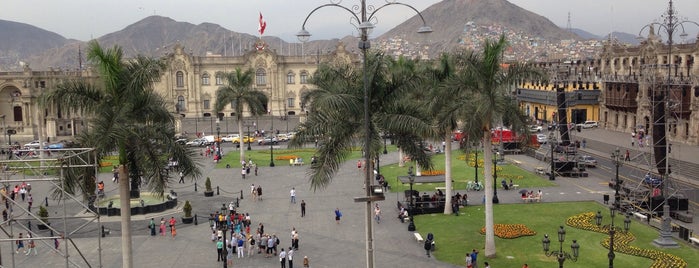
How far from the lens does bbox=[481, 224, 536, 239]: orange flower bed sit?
27922 millimetres

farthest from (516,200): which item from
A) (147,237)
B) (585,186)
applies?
(147,237)

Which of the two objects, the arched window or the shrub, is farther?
the arched window

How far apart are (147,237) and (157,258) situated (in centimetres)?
424

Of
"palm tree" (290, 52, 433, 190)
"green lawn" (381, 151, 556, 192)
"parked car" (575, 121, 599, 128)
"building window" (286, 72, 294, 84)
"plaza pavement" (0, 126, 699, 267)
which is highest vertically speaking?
"building window" (286, 72, 294, 84)

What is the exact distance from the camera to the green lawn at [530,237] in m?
24.3

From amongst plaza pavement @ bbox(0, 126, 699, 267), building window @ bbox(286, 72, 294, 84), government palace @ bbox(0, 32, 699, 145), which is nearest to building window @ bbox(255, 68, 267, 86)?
government palace @ bbox(0, 32, 699, 145)

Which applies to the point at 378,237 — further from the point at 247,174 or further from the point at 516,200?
the point at 247,174

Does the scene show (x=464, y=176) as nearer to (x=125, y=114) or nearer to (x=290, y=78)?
(x=125, y=114)

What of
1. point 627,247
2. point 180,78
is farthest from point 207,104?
point 627,247

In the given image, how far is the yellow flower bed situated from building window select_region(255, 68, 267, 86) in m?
66.8

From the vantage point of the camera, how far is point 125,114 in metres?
17.6

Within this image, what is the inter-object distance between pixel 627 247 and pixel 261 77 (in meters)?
72.5

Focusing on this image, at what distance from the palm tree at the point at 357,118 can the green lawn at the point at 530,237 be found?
8689 mm

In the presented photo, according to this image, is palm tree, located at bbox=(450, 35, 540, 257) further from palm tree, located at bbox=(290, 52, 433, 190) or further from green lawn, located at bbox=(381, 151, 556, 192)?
green lawn, located at bbox=(381, 151, 556, 192)
